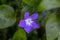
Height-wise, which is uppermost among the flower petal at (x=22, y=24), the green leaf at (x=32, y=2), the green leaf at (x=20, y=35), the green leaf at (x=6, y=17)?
the green leaf at (x=32, y=2)

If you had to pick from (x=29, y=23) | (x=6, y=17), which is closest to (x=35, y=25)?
(x=29, y=23)

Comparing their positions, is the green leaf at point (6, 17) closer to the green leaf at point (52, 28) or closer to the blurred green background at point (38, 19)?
the blurred green background at point (38, 19)

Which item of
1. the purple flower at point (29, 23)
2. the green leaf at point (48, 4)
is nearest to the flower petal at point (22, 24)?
the purple flower at point (29, 23)

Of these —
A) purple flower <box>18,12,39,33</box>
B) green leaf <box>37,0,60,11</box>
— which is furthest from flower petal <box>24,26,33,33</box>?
green leaf <box>37,0,60,11</box>

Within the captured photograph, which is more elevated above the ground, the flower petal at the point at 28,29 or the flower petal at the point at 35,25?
the flower petal at the point at 35,25

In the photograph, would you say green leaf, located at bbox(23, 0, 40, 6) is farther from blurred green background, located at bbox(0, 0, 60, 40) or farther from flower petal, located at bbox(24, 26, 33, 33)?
flower petal, located at bbox(24, 26, 33, 33)

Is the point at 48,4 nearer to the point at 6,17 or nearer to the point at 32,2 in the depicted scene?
the point at 32,2
